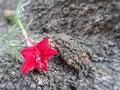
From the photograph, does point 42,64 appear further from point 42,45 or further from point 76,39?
point 76,39

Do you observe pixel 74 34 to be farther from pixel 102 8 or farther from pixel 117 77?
pixel 117 77

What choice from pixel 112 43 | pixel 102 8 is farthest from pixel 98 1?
pixel 112 43

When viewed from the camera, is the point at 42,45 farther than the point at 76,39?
No

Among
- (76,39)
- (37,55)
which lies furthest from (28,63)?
(76,39)

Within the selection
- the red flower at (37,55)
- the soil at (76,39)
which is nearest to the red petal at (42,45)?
the red flower at (37,55)

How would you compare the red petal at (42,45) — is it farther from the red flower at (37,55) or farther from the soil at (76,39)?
the soil at (76,39)

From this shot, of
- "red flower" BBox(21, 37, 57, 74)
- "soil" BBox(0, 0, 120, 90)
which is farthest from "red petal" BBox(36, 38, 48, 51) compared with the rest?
"soil" BBox(0, 0, 120, 90)

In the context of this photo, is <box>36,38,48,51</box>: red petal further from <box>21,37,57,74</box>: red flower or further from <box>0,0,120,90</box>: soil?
<box>0,0,120,90</box>: soil
